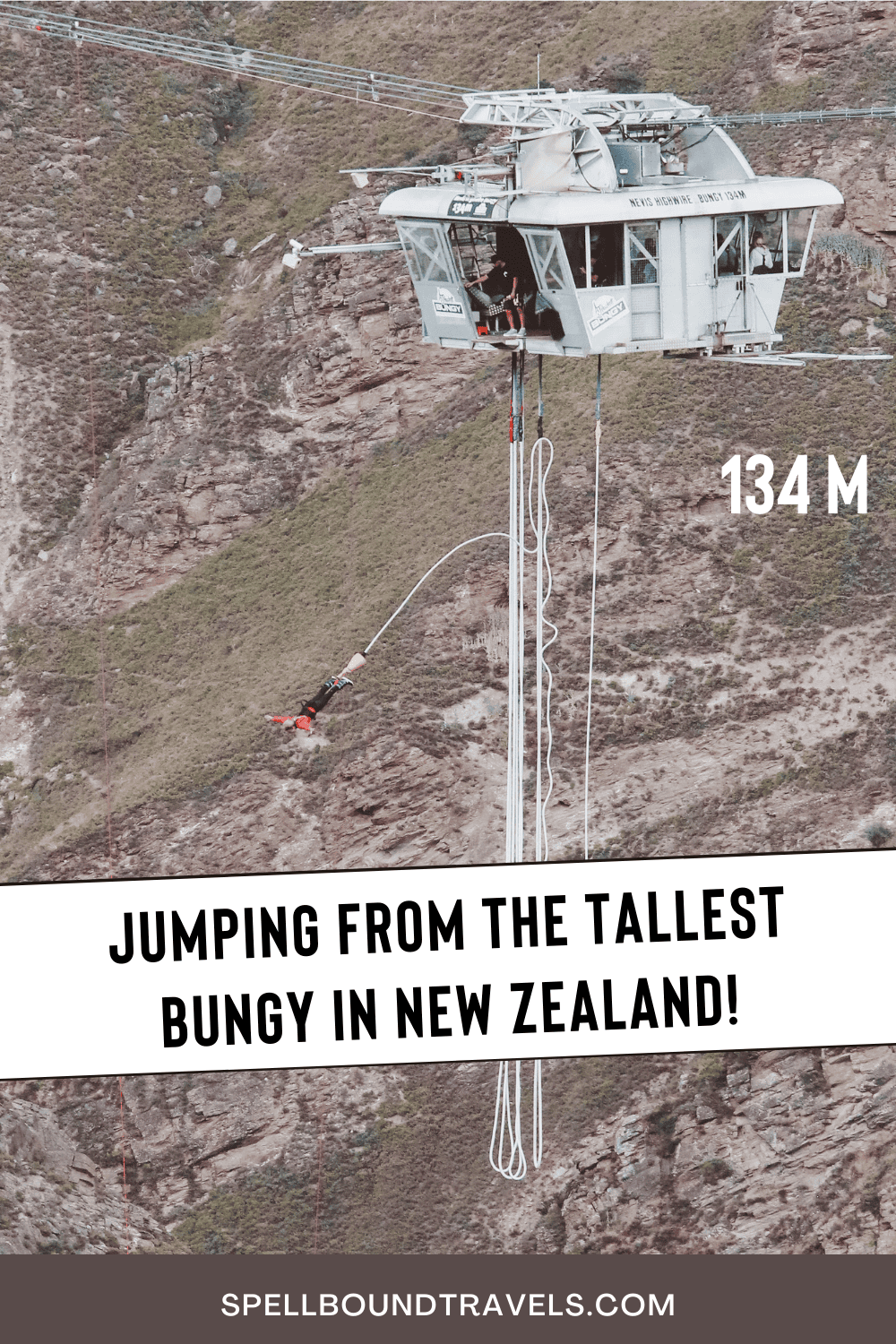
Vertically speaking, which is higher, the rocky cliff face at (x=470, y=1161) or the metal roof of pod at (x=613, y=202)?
the metal roof of pod at (x=613, y=202)

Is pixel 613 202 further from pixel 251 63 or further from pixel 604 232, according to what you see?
pixel 251 63

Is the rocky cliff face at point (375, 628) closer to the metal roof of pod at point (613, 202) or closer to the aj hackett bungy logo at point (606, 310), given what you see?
the aj hackett bungy logo at point (606, 310)

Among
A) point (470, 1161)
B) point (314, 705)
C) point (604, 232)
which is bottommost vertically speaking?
point (470, 1161)

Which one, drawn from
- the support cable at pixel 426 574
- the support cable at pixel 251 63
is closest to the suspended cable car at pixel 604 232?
the support cable at pixel 426 574

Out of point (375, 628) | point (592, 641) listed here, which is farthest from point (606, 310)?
point (375, 628)

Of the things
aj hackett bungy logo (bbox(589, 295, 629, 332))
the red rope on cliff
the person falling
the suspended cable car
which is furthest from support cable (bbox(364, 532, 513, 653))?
aj hackett bungy logo (bbox(589, 295, 629, 332))

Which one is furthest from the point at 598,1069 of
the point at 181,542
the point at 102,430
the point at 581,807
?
the point at 102,430

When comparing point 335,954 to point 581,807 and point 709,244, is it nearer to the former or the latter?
point 581,807
